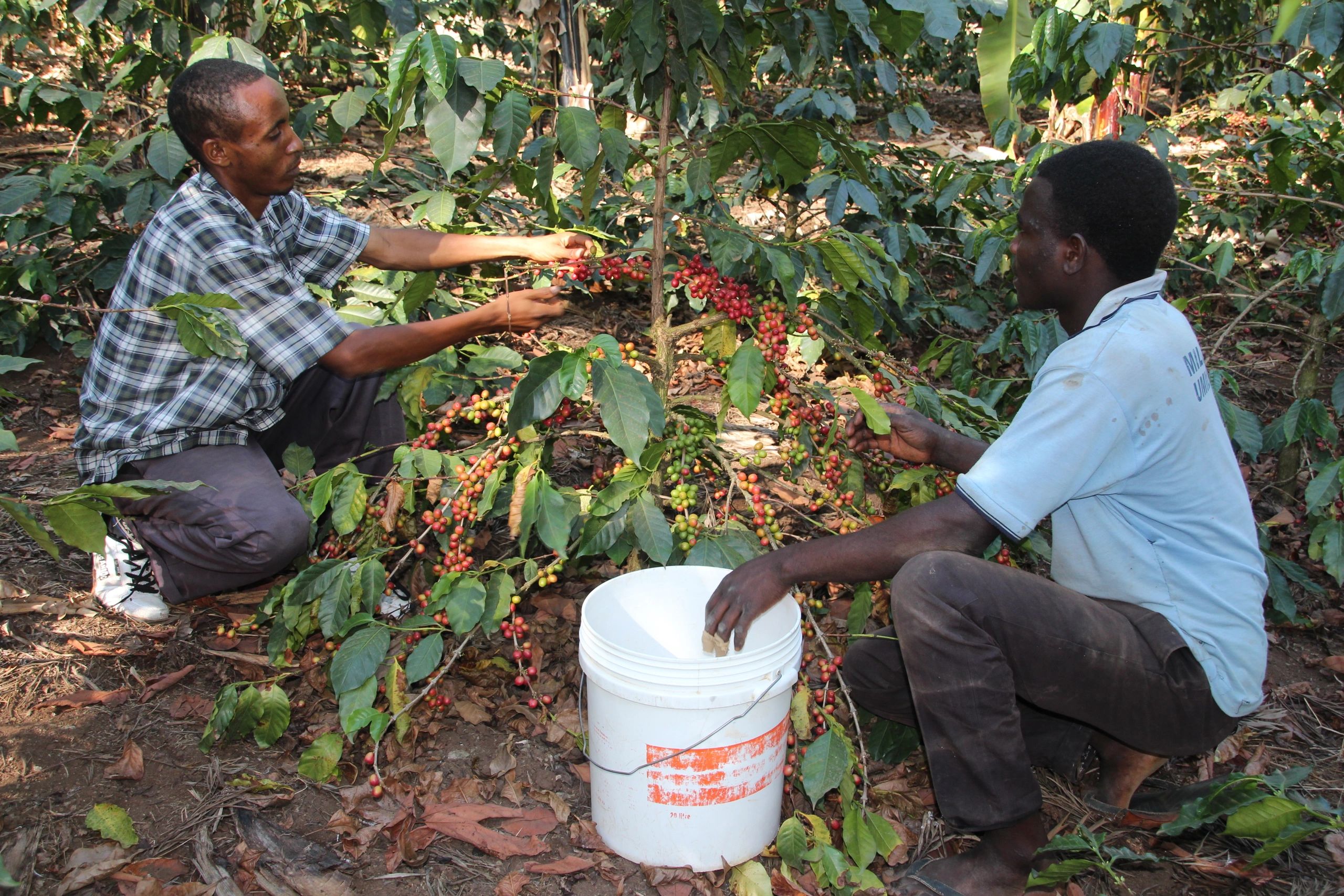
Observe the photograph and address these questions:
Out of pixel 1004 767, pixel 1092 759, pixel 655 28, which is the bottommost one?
pixel 1092 759

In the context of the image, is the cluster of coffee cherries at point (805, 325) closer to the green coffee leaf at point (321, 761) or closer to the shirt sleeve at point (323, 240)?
the shirt sleeve at point (323, 240)

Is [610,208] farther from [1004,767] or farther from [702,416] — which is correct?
[1004,767]

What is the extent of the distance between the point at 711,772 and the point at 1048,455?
0.78m

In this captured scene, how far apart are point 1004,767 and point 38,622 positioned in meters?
2.22

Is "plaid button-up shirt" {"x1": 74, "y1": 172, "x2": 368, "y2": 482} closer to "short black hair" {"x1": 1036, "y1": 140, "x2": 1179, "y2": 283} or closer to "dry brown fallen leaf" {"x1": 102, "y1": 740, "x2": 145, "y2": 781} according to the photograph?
"dry brown fallen leaf" {"x1": 102, "y1": 740, "x2": 145, "y2": 781}

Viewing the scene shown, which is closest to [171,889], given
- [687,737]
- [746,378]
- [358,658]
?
[358,658]

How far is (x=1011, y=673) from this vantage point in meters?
1.73

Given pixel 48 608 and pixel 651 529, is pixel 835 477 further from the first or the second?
pixel 48 608

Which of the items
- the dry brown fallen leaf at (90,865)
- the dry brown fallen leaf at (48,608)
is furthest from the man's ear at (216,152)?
the dry brown fallen leaf at (90,865)

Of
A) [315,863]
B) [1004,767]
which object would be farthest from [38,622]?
[1004,767]

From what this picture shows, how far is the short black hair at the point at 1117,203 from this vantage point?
1.71 m

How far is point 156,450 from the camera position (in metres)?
2.39

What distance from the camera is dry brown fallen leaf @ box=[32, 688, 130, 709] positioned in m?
2.16

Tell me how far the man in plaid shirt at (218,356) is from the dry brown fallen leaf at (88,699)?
0.91 ft
